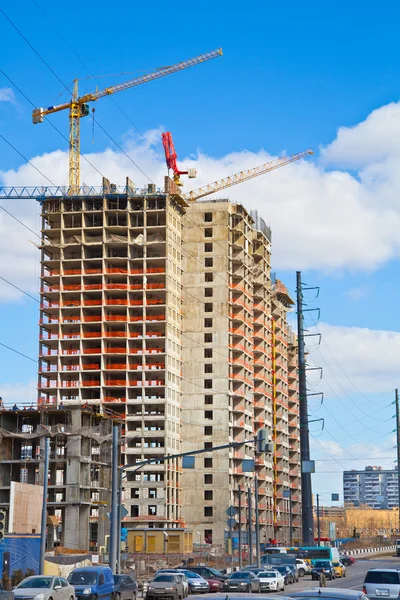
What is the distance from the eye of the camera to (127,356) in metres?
151

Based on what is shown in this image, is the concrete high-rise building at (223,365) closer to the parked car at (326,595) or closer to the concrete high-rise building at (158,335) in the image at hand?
the concrete high-rise building at (158,335)

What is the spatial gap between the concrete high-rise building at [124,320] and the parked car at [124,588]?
9752 cm

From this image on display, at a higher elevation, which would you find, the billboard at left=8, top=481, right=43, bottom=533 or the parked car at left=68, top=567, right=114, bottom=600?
the billboard at left=8, top=481, right=43, bottom=533

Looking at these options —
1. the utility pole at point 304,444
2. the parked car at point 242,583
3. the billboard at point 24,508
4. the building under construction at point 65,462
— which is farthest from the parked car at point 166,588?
the utility pole at point 304,444

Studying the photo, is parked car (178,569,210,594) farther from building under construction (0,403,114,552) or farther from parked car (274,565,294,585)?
building under construction (0,403,114,552)

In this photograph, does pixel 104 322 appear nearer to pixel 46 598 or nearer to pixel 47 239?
pixel 47 239

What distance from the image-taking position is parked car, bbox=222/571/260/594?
52.6 metres

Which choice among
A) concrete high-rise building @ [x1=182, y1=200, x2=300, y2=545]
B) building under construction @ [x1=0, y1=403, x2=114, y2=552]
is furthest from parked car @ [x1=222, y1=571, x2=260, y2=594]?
concrete high-rise building @ [x1=182, y1=200, x2=300, y2=545]

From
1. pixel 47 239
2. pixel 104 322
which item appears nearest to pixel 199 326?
pixel 104 322

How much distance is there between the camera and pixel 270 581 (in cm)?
6025

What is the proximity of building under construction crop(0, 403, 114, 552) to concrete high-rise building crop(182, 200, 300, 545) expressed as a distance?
3965cm

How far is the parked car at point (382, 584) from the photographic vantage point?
1202 inches

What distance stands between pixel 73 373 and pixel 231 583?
101 meters

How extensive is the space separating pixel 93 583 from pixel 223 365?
12073 cm
